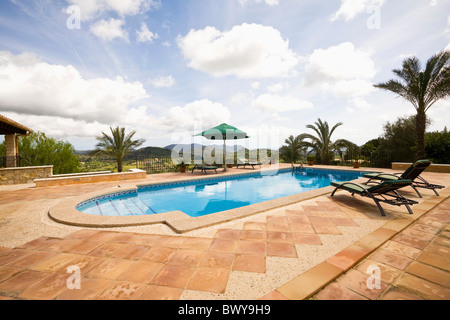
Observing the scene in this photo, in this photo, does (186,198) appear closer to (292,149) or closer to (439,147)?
(292,149)

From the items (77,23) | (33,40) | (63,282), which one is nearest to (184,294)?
(63,282)

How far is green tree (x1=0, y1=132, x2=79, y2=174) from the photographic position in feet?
33.7

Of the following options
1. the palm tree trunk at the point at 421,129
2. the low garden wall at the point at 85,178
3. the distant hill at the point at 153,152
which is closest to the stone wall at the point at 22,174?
the low garden wall at the point at 85,178

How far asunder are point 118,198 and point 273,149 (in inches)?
578

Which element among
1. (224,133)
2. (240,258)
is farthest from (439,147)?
(240,258)

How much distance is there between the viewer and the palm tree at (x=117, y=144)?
11008 millimetres

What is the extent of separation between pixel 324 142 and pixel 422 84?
6.23 metres

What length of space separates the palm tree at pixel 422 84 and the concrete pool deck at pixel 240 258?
34.5ft

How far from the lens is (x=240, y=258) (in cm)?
230

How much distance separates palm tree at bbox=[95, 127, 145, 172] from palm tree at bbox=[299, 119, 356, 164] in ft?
45.5

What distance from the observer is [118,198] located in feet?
21.5

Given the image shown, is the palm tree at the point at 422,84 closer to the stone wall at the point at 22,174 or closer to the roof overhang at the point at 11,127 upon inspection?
the stone wall at the point at 22,174

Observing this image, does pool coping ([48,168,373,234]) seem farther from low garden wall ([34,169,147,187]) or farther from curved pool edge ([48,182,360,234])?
low garden wall ([34,169,147,187])
